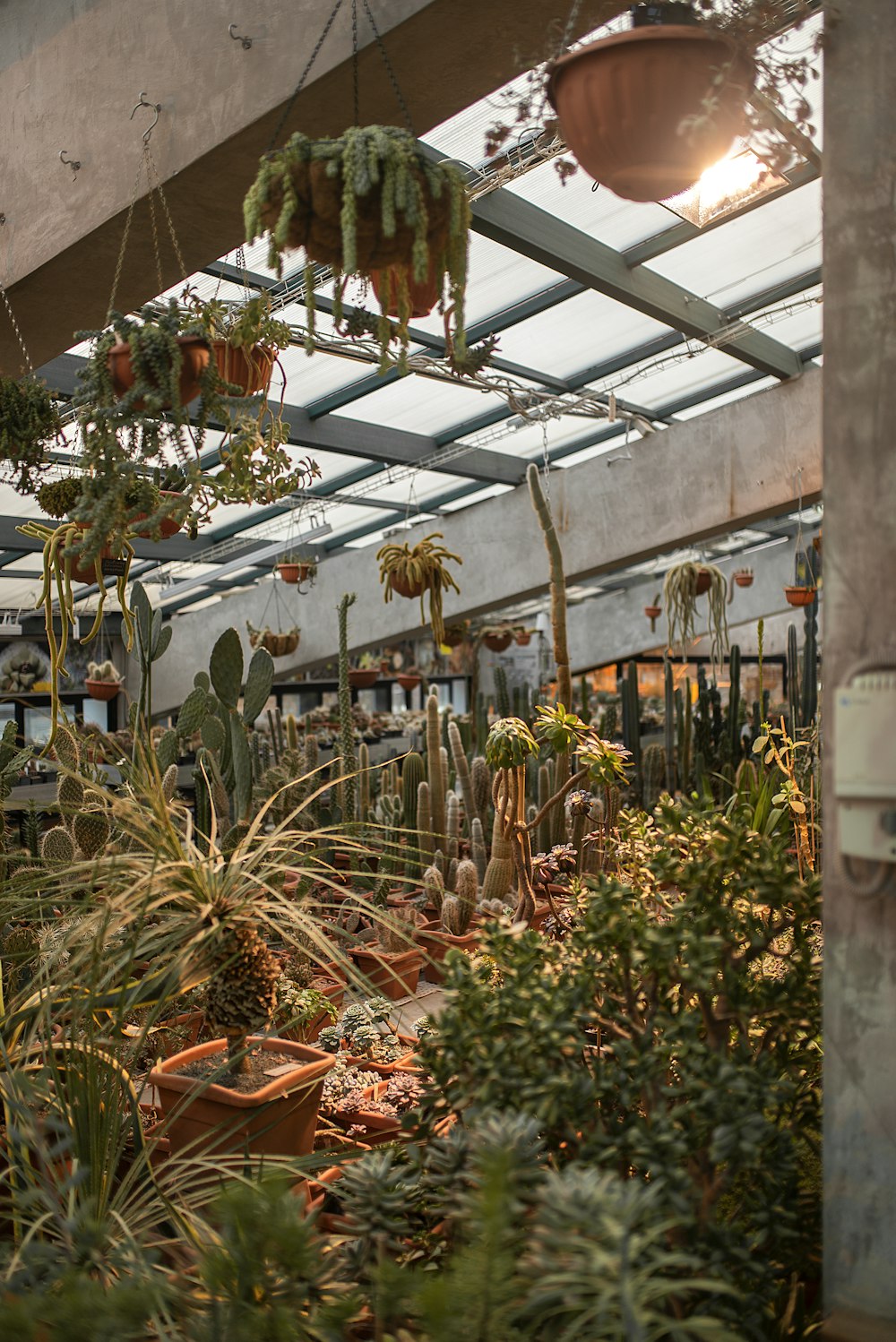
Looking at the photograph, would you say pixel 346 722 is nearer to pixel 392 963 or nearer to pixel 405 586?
pixel 405 586

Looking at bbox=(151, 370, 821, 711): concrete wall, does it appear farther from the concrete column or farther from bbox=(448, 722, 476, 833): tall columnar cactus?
the concrete column

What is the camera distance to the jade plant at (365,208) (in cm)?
189

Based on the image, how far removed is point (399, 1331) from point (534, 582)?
263 inches

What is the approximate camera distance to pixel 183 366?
233cm

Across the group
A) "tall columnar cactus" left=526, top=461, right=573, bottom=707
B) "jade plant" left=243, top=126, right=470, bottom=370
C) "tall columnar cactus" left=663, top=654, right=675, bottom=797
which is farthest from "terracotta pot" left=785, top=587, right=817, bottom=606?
"jade plant" left=243, top=126, right=470, bottom=370

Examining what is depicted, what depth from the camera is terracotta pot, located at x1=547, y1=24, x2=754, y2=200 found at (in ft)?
5.70

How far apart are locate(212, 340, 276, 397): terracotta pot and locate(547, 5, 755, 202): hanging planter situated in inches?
45.2

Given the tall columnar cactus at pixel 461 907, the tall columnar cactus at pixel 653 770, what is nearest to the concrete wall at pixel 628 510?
the tall columnar cactus at pixel 653 770

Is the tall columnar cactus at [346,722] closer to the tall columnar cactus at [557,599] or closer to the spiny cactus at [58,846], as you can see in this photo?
the tall columnar cactus at [557,599]

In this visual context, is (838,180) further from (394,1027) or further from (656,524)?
(656,524)

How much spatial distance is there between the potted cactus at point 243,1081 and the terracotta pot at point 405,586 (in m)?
3.05

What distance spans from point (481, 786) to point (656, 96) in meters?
3.88

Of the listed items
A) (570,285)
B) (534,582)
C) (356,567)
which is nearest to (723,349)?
(570,285)

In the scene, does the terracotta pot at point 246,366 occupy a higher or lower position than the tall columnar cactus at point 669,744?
higher
